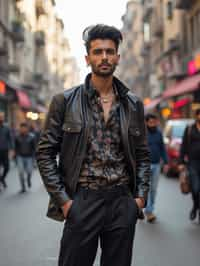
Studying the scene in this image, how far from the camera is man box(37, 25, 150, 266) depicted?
9.08 ft

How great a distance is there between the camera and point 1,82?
82.3 ft

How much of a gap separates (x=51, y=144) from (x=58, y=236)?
3.92 metres

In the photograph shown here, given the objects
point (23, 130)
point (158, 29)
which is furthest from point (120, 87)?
point (158, 29)

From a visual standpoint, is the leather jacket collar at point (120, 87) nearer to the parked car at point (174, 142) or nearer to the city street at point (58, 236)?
the city street at point (58, 236)


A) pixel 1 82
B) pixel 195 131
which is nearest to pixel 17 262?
pixel 195 131

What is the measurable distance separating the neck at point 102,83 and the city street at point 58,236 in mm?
2740

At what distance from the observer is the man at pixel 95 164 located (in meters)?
2.77

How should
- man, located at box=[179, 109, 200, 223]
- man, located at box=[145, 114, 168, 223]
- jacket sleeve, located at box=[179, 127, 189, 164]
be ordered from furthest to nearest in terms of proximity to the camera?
1. man, located at box=[145, 114, 168, 223]
2. jacket sleeve, located at box=[179, 127, 189, 164]
3. man, located at box=[179, 109, 200, 223]

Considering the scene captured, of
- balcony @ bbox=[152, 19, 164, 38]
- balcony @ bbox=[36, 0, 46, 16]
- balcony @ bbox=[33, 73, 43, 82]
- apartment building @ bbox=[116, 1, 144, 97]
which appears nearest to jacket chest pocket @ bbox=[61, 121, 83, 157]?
balcony @ bbox=[152, 19, 164, 38]

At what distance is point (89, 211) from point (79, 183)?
0.60ft

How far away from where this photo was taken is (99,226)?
278 cm

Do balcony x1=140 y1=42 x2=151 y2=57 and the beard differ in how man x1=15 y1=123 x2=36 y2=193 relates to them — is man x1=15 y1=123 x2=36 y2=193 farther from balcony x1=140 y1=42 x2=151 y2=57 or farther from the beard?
balcony x1=140 y1=42 x2=151 y2=57

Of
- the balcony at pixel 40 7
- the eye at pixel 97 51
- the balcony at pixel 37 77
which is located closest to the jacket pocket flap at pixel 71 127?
the eye at pixel 97 51

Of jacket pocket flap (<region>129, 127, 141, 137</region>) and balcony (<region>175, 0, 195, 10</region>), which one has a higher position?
balcony (<region>175, 0, 195, 10</region>)
